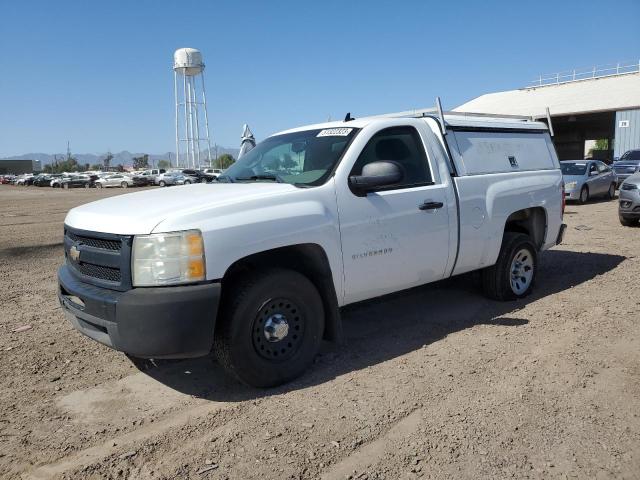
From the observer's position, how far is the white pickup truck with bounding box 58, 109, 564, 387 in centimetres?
339

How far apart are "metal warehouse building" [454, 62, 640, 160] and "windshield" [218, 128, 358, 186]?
31.6 meters

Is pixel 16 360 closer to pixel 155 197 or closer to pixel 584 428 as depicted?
pixel 155 197

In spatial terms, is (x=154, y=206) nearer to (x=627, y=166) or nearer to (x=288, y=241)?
(x=288, y=241)

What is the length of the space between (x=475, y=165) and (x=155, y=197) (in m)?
3.11

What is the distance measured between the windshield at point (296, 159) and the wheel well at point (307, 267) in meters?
0.55

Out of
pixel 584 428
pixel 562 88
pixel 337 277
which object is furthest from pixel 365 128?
pixel 562 88

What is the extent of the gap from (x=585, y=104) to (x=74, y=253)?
4431 centimetres

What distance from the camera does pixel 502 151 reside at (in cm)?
581

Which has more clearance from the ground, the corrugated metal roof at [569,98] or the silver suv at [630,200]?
the corrugated metal roof at [569,98]

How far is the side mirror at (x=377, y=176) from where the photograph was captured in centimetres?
411

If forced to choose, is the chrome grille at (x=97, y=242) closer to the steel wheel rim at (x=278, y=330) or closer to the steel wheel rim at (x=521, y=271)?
the steel wheel rim at (x=278, y=330)

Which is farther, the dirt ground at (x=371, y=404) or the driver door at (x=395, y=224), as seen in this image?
the driver door at (x=395, y=224)

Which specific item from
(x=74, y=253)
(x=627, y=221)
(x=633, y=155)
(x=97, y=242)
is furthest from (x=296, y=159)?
(x=633, y=155)

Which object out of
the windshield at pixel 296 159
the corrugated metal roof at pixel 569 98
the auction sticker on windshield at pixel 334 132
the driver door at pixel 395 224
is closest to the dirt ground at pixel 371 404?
the driver door at pixel 395 224
